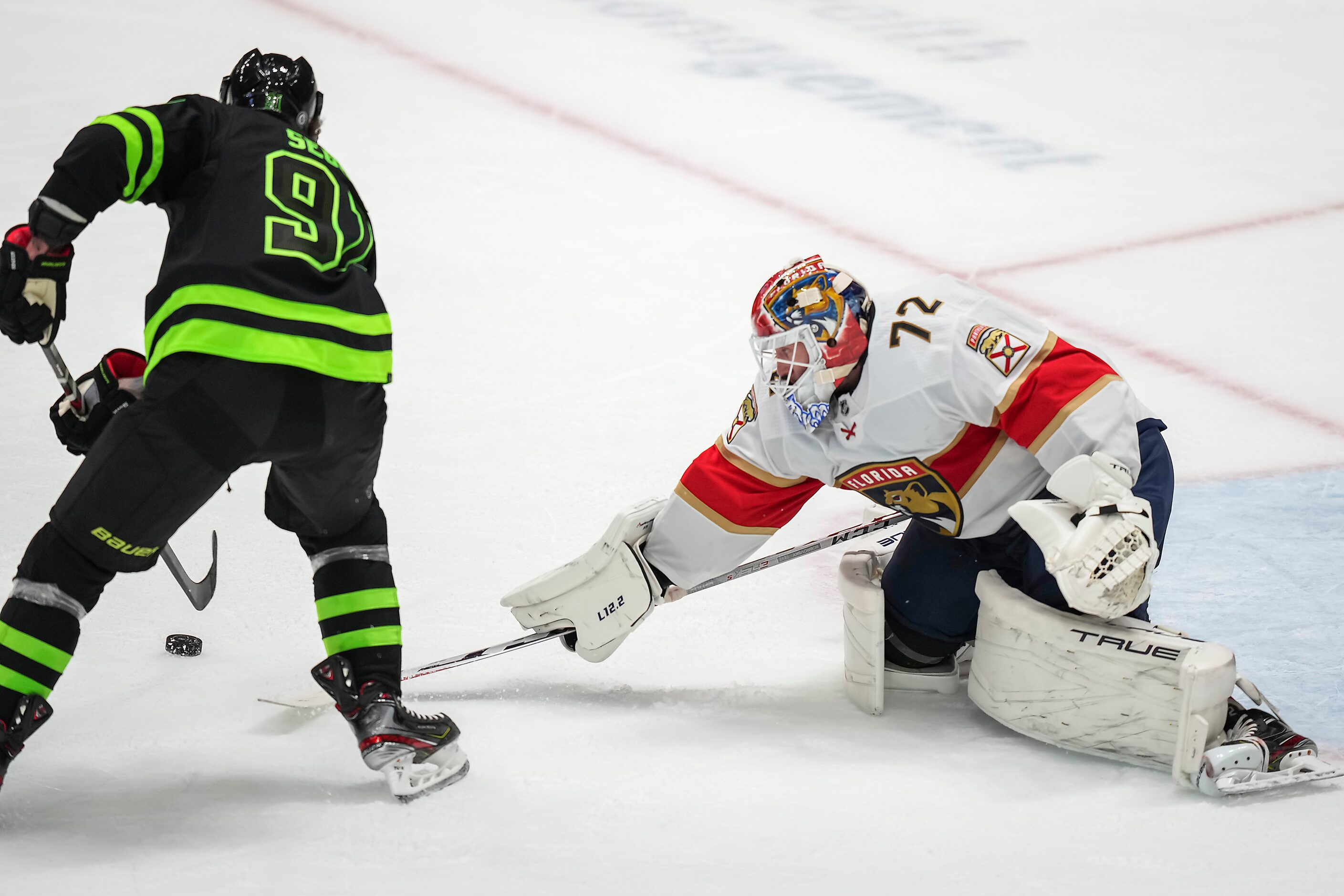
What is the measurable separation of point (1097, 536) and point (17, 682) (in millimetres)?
1547

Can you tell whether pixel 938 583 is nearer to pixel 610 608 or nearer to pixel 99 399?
pixel 610 608

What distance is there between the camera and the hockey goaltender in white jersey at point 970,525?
7.59 feet

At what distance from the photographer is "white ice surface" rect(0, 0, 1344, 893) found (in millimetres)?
2219

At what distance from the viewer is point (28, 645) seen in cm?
217

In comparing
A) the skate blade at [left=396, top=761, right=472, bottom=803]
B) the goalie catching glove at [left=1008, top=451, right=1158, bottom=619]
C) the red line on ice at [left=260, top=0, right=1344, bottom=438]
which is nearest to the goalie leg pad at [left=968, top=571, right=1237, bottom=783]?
the goalie catching glove at [left=1008, top=451, right=1158, bottom=619]

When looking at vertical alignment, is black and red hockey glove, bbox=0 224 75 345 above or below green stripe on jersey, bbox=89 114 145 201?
below

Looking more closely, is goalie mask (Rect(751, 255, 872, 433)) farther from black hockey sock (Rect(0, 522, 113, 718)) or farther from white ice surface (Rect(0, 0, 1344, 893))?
black hockey sock (Rect(0, 522, 113, 718))

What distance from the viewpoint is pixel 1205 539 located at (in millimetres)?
3297

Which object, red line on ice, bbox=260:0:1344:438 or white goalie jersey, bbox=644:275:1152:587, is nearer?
white goalie jersey, bbox=644:275:1152:587

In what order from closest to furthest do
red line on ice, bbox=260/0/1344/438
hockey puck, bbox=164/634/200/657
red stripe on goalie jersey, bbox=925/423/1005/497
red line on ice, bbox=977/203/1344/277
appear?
red stripe on goalie jersey, bbox=925/423/1005/497
hockey puck, bbox=164/634/200/657
red line on ice, bbox=260/0/1344/438
red line on ice, bbox=977/203/1344/277

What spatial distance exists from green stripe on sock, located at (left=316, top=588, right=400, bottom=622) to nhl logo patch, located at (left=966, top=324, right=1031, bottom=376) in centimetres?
99

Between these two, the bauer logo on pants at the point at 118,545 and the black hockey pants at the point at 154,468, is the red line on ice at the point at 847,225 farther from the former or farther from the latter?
the bauer logo on pants at the point at 118,545

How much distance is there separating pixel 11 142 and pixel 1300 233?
14.2 ft

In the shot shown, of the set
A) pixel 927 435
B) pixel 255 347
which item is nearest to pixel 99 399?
pixel 255 347
